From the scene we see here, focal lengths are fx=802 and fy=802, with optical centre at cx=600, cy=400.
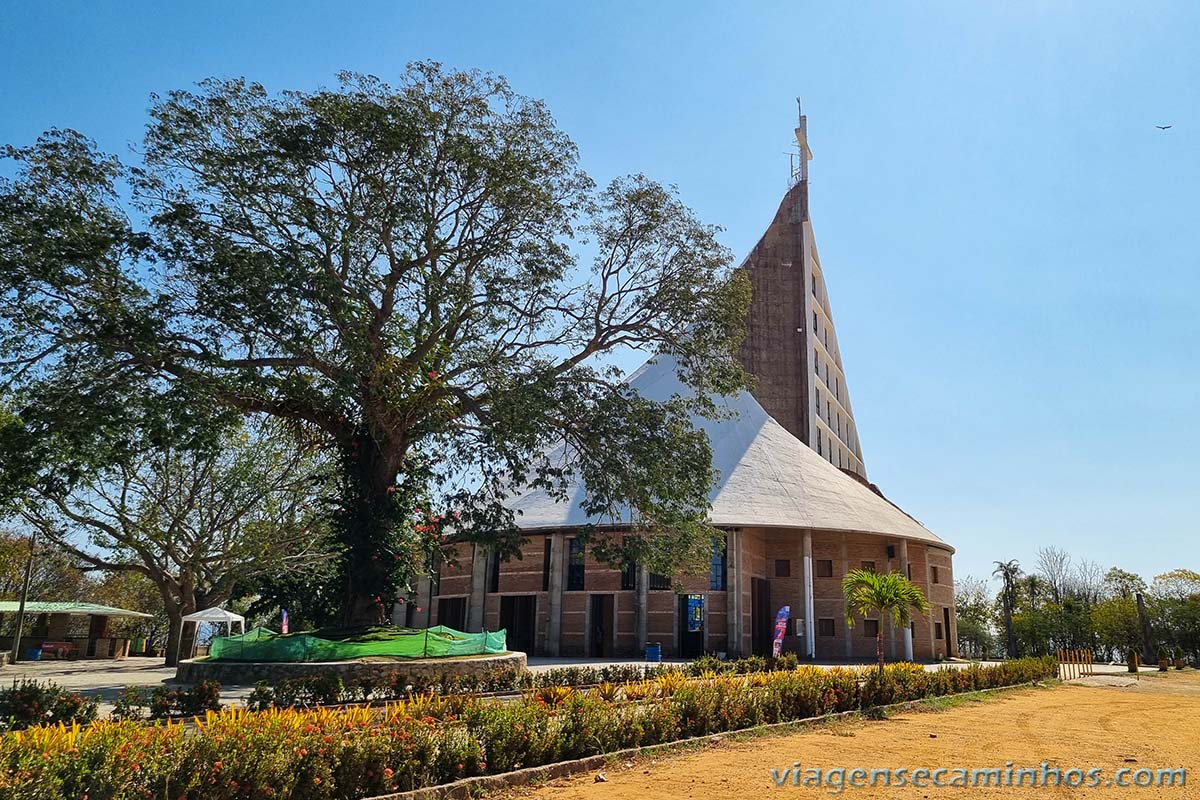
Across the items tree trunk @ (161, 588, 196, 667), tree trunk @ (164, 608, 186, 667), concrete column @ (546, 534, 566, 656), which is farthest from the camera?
concrete column @ (546, 534, 566, 656)

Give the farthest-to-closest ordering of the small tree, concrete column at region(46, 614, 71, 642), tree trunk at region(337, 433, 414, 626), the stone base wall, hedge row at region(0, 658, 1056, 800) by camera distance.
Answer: the small tree, concrete column at region(46, 614, 71, 642), tree trunk at region(337, 433, 414, 626), the stone base wall, hedge row at region(0, 658, 1056, 800)

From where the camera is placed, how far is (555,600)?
36719 millimetres

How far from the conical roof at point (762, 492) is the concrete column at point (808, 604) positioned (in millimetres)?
1233

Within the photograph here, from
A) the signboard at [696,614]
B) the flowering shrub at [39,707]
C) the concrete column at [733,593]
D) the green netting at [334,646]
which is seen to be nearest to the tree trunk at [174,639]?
the green netting at [334,646]

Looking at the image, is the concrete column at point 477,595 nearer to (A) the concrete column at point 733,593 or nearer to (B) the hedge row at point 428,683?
(A) the concrete column at point 733,593

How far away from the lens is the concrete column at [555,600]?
3653 cm

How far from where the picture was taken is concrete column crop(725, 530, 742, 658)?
34406 millimetres

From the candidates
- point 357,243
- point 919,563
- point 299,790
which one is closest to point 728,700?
point 299,790

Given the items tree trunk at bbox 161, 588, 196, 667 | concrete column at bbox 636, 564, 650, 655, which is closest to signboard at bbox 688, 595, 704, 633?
concrete column at bbox 636, 564, 650, 655

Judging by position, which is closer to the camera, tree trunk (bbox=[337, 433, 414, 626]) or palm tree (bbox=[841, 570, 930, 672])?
palm tree (bbox=[841, 570, 930, 672])

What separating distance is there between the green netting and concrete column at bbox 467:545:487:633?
19.4 m

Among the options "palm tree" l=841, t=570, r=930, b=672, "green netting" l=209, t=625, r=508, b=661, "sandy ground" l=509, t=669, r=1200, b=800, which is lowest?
"sandy ground" l=509, t=669, r=1200, b=800

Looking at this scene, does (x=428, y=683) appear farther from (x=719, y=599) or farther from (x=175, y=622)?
(x=719, y=599)

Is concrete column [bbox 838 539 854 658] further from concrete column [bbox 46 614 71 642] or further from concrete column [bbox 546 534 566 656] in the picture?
concrete column [bbox 46 614 71 642]
